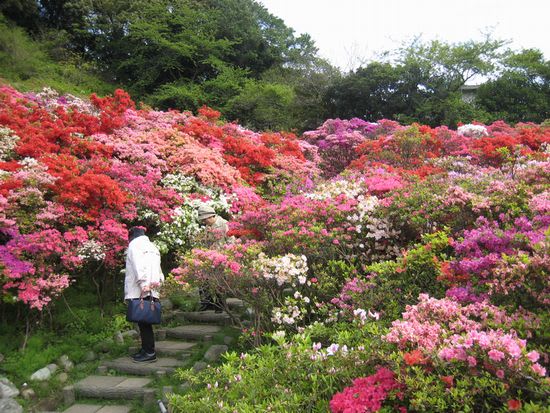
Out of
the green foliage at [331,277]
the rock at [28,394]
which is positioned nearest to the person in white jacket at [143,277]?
the rock at [28,394]

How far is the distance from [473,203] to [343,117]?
13960mm

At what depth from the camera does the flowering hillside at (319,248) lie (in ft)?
7.83

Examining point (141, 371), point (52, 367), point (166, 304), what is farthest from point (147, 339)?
point (166, 304)

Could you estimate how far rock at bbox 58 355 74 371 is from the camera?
535 centimetres

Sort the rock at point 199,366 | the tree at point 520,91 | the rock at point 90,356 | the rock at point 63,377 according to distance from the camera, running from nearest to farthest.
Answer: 1. the rock at point 199,366
2. the rock at point 63,377
3. the rock at point 90,356
4. the tree at point 520,91

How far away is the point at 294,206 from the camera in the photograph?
5.61 meters

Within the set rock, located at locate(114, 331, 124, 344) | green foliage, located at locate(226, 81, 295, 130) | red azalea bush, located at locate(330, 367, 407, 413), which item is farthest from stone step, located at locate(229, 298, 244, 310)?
green foliage, located at locate(226, 81, 295, 130)

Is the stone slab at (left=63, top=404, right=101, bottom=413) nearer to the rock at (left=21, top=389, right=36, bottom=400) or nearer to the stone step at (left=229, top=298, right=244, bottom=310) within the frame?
the rock at (left=21, top=389, right=36, bottom=400)

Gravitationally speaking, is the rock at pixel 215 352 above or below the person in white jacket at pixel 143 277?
below

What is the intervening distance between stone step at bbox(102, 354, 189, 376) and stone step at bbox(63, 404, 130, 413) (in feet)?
1.70

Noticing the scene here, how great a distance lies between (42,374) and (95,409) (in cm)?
98

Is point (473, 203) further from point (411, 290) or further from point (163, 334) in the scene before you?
point (163, 334)

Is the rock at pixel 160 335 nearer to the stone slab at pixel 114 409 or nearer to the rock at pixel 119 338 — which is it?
the rock at pixel 119 338

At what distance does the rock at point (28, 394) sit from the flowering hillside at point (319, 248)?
0.89m
